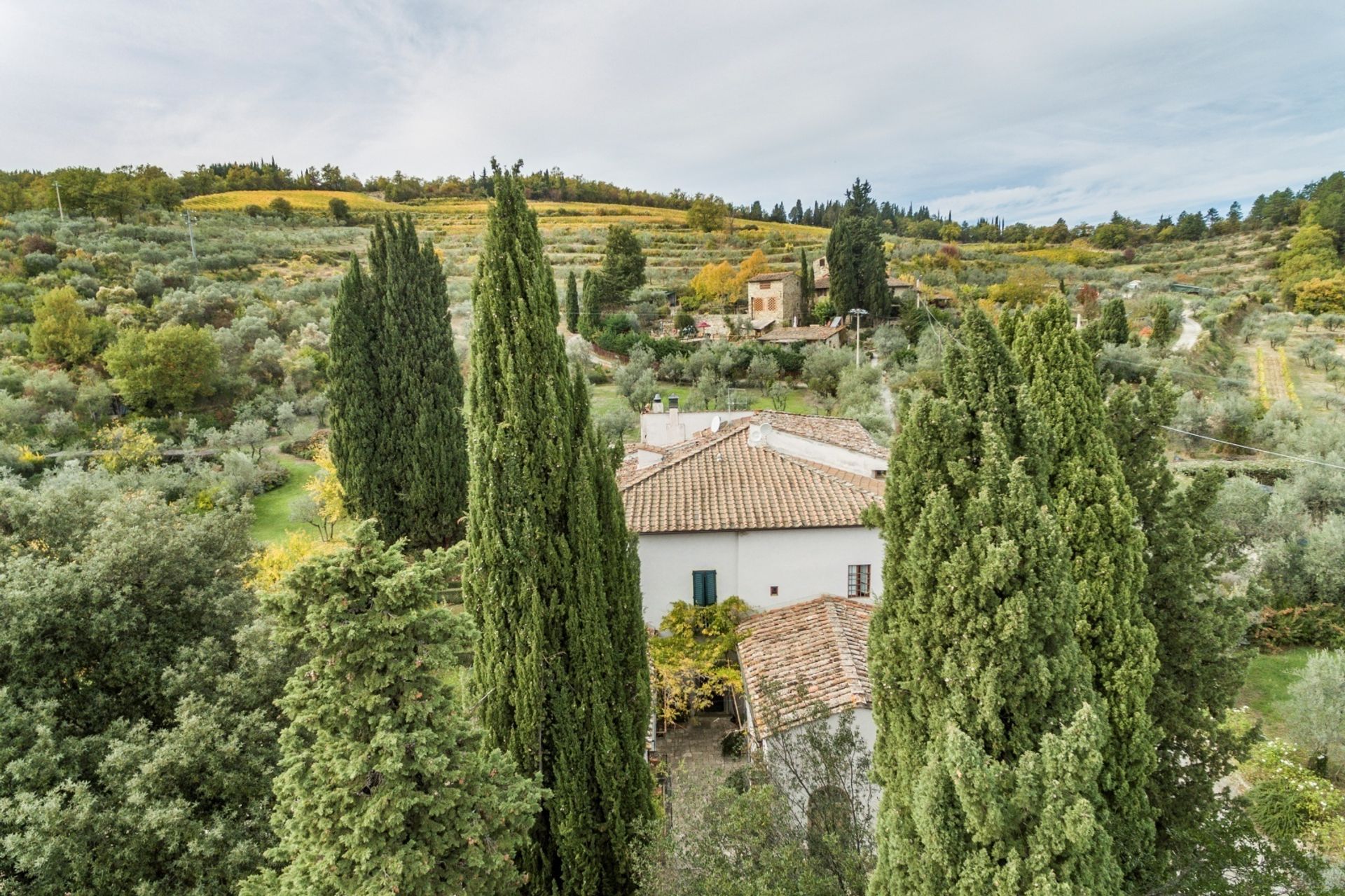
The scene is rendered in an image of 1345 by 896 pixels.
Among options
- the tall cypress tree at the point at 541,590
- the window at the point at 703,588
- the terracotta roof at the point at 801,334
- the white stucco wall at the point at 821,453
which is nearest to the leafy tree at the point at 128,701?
the tall cypress tree at the point at 541,590

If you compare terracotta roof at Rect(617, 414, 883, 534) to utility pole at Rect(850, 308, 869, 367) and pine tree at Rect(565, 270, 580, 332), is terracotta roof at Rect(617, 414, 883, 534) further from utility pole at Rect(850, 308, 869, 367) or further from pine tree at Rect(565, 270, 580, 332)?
pine tree at Rect(565, 270, 580, 332)

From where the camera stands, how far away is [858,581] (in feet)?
50.1

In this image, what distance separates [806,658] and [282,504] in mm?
22310

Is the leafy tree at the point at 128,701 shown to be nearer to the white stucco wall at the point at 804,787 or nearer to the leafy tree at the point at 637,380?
the white stucco wall at the point at 804,787

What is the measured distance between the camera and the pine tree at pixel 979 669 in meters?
4.07

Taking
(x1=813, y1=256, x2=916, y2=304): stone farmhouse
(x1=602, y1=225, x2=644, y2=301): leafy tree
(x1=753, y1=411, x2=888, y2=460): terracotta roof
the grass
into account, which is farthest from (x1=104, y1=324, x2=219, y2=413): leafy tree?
the grass

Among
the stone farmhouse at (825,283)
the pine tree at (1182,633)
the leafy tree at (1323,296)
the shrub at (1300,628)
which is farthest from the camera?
the stone farmhouse at (825,283)

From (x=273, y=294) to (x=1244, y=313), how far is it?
7515 cm

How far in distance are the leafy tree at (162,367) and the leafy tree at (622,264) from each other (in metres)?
33.1

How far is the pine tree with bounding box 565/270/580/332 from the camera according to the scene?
51.8 m

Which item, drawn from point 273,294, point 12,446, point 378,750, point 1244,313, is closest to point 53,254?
point 273,294

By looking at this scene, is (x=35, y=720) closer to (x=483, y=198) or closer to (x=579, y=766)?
(x=579, y=766)

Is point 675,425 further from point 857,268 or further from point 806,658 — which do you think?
point 857,268

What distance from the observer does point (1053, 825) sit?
12.8 feet
